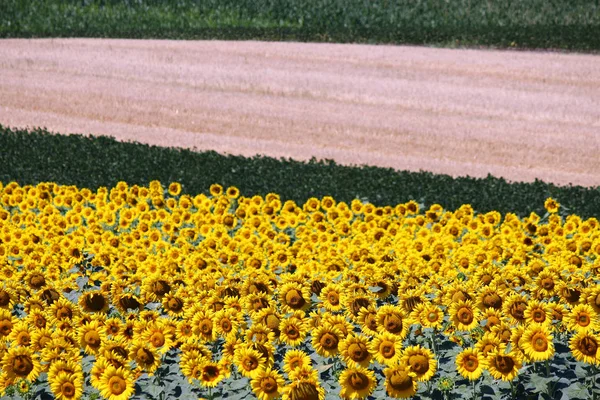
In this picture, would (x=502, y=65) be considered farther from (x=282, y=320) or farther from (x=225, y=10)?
(x=282, y=320)

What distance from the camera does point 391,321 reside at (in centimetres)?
505

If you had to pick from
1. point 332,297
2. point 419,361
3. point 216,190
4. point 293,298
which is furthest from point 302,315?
point 216,190

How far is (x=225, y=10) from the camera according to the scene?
29.3m

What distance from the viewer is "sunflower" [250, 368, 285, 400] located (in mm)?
4641

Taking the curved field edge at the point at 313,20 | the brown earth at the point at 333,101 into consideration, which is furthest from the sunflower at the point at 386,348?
the curved field edge at the point at 313,20

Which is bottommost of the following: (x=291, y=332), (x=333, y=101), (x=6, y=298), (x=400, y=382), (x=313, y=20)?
(x=333, y=101)

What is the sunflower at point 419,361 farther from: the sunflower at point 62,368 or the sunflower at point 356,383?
the sunflower at point 62,368

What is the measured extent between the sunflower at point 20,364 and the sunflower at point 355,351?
60.3 inches

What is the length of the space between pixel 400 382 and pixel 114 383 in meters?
1.37

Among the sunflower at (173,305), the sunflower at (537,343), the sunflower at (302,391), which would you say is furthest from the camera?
the sunflower at (173,305)

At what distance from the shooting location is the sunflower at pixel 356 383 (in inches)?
179

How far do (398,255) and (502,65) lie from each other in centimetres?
1392

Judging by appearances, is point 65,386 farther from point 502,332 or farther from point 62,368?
point 502,332

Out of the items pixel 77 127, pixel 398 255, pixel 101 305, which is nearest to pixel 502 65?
pixel 77 127
